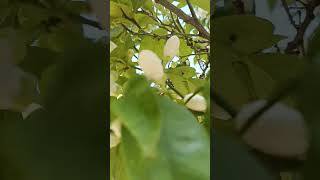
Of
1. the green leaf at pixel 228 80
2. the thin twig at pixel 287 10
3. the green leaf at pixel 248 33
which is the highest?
the thin twig at pixel 287 10

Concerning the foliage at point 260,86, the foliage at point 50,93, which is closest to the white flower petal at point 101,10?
the foliage at point 50,93

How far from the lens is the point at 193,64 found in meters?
0.67

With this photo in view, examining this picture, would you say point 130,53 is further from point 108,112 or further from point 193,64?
point 108,112

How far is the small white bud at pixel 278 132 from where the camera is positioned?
41cm

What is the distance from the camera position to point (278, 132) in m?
0.42

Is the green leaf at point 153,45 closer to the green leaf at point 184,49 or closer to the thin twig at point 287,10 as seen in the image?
the green leaf at point 184,49

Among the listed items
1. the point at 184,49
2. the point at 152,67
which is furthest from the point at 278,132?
the point at 184,49

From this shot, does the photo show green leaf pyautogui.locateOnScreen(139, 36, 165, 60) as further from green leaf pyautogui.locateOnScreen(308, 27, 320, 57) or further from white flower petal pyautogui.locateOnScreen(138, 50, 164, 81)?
green leaf pyautogui.locateOnScreen(308, 27, 320, 57)

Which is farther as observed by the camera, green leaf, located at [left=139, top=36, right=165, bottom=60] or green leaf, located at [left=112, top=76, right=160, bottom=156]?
Answer: green leaf, located at [left=139, top=36, right=165, bottom=60]

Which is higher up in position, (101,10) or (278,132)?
(101,10)

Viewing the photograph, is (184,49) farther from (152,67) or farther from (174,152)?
(174,152)

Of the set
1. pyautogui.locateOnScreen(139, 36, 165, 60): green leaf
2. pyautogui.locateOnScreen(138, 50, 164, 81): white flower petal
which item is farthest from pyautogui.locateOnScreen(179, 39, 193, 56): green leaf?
pyautogui.locateOnScreen(138, 50, 164, 81): white flower petal

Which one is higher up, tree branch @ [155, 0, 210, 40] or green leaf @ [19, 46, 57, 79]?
tree branch @ [155, 0, 210, 40]

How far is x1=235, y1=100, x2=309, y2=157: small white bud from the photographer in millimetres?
408
